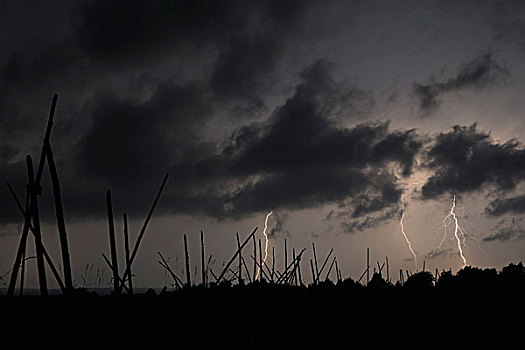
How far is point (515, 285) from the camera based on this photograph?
52.0ft

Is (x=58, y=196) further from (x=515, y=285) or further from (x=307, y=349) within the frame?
(x=515, y=285)

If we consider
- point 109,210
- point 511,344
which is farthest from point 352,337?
point 109,210

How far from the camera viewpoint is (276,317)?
10.3m

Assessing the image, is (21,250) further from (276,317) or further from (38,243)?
(276,317)

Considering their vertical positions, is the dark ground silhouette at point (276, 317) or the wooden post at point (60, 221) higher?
the wooden post at point (60, 221)

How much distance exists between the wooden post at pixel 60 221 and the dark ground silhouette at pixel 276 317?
11.6 inches

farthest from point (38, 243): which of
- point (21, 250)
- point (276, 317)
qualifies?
point (276, 317)

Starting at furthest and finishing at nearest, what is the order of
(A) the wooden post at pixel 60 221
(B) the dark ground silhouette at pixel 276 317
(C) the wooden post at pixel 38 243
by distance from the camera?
(C) the wooden post at pixel 38 243 → (B) the dark ground silhouette at pixel 276 317 → (A) the wooden post at pixel 60 221

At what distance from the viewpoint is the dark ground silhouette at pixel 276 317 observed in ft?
28.3

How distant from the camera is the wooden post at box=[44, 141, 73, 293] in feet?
27.3

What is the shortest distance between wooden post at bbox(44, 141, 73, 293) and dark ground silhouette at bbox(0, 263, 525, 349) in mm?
295

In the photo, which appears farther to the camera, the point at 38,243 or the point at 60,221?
the point at 38,243

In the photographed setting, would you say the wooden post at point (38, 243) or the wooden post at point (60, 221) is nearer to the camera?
the wooden post at point (60, 221)

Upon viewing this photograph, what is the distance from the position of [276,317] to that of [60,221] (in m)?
4.01
